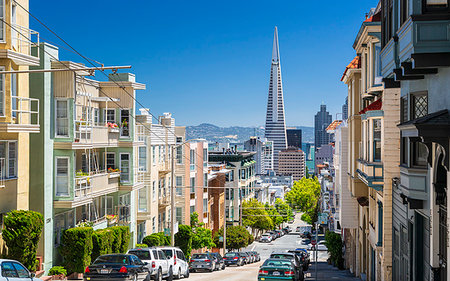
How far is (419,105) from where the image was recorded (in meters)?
17.0

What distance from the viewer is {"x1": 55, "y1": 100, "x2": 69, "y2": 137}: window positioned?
29.6 metres

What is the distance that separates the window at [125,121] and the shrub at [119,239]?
7355 millimetres

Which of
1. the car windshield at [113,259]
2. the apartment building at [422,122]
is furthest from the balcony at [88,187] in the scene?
the apartment building at [422,122]

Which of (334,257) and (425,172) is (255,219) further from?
(425,172)

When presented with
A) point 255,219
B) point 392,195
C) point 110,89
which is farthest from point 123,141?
point 255,219

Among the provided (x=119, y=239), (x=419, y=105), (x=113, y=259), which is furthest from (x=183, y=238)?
(x=419, y=105)

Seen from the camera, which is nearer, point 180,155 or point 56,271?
point 56,271

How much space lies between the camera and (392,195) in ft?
79.4

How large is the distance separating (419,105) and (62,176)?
725 inches

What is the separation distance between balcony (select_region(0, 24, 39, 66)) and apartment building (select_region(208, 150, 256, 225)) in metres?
63.4

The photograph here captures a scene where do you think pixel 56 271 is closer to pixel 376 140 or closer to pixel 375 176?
pixel 375 176

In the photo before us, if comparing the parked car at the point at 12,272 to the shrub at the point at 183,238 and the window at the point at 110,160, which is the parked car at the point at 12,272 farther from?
the shrub at the point at 183,238

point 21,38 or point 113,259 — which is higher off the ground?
point 21,38

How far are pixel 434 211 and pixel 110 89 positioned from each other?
27.8 metres
